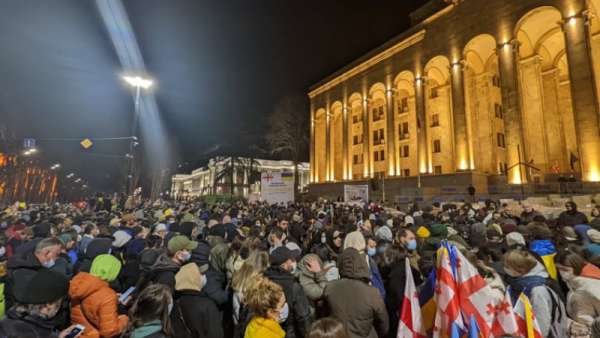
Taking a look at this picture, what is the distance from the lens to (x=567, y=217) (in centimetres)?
745

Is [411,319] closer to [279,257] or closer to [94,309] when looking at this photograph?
[279,257]

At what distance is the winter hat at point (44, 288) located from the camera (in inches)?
82.4

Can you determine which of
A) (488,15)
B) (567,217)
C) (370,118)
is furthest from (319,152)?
(567,217)

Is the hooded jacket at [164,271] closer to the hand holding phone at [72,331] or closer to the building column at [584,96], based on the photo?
the hand holding phone at [72,331]

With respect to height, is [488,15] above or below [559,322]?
above

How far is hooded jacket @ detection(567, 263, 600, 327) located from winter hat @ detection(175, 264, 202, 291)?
366cm

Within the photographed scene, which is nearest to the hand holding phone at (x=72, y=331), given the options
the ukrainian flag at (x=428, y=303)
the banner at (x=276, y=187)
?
the ukrainian flag at (x=428, y=303)

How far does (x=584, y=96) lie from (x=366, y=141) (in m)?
21.3

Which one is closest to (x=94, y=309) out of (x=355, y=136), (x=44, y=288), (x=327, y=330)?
(x=44, y=288)

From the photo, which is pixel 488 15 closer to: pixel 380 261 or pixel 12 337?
pixel 380 261

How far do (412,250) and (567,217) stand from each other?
250 inches

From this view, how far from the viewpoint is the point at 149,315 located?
2158 millimetres

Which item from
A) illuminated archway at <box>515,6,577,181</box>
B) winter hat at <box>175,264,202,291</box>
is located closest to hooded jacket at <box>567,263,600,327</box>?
winter hat at <box>175,264,202,291</box>

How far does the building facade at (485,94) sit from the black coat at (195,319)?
25393mm
